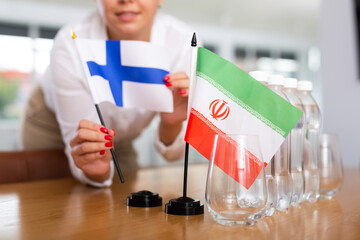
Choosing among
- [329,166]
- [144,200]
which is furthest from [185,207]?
[329,166]

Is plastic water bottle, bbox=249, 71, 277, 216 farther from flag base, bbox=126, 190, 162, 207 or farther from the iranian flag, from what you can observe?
flag base, bbox=126, 190, 162, 207

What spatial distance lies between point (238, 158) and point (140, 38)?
38.9 inches

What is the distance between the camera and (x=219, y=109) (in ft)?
2.52

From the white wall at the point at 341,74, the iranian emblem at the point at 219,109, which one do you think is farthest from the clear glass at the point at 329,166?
the white wall at the point at 341,74

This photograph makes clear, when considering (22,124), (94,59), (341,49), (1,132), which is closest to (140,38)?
(94,59)

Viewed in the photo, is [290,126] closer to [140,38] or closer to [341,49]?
[140,38]

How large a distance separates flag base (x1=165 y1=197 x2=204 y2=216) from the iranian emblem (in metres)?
0.17

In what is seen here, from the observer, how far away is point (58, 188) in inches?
47.1

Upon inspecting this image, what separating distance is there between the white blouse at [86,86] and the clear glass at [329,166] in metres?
0.57

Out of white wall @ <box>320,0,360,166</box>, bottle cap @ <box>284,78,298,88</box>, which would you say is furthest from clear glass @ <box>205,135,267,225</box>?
white wall @ <box>320,0,360,166</box>

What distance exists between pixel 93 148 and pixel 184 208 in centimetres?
35

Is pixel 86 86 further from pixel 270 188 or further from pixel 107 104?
pixel 270 188

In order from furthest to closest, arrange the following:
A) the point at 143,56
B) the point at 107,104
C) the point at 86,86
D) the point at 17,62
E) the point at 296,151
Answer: the point at 17,62 < the point at 107,104 < the point at 86,86 < the point at 143,56 < the point at 296,151

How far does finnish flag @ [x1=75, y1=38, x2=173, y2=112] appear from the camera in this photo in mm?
998
